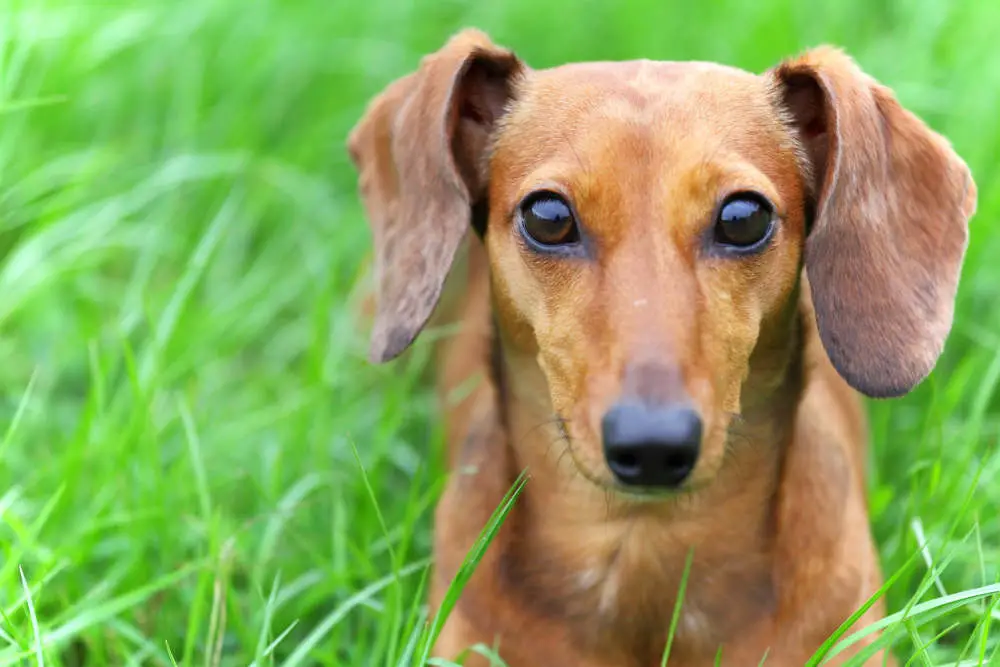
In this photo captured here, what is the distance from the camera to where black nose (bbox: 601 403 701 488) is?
88.5 inches

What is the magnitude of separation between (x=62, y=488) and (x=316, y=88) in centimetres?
250

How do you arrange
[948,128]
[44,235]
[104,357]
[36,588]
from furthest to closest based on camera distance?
[948,128] < [44,235] < [104,357] < [36,588]

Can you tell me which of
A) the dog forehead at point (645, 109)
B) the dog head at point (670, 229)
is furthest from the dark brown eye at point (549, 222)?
the dog forehead at point (645, 109)

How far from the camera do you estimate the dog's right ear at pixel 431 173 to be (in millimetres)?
2764

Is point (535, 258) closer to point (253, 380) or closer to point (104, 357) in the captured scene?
point (104, 357)

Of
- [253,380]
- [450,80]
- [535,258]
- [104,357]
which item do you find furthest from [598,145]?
[253,380]

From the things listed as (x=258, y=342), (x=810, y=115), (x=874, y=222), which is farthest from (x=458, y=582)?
(x=258, y=342)

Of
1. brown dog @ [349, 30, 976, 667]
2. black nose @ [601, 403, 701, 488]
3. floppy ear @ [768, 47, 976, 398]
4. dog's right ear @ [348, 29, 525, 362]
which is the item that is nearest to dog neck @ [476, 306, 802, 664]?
brown dog @ [349, 30, 976, 667]

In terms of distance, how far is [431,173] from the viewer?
277cm

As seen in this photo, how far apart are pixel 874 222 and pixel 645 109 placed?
51 centimetres

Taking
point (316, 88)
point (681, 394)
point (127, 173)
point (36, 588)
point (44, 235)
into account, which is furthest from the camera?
point (316, 88)

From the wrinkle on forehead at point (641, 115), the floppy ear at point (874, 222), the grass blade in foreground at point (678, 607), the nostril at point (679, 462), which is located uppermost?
the wrinkle on forehead at point (641, 115)

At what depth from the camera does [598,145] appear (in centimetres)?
253

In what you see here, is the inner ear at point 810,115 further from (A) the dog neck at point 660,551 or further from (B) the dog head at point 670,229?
(A) the dog neck at point 660,551
